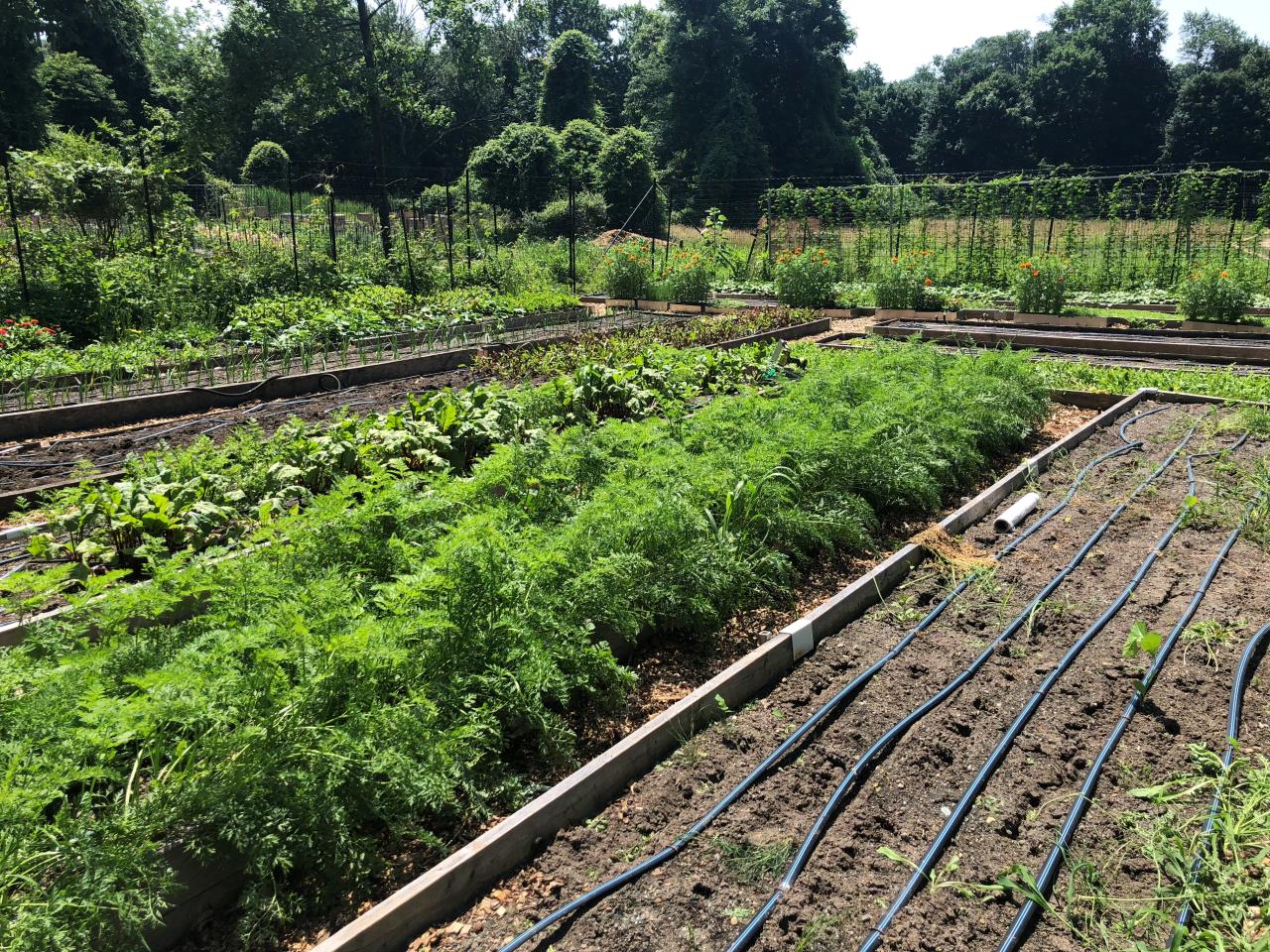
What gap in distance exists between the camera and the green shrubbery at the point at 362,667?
213 cm

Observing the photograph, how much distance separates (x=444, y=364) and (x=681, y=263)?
650 cm

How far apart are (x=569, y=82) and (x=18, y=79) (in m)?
21.4

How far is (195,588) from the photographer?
294cm

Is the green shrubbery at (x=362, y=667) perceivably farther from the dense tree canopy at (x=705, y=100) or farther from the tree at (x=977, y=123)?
the tree at (x=977, y=123)

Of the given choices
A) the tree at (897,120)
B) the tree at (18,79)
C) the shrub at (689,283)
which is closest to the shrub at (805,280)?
the shrub at (689,283)

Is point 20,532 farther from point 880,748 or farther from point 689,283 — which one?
point 689,283

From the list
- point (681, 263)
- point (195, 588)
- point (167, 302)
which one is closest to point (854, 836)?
point (195, 588)

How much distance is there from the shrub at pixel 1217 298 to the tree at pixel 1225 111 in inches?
1316

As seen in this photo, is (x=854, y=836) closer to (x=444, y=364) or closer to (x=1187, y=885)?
(x=1187, y=885)

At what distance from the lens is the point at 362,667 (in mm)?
2566

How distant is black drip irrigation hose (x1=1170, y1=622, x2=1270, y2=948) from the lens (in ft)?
7.41

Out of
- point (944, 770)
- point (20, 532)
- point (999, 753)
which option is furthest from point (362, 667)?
point (20, 532)

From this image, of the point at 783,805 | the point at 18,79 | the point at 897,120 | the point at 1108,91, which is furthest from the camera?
the point at 897,120

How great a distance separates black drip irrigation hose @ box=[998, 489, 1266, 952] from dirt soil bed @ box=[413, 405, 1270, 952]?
0.04m
